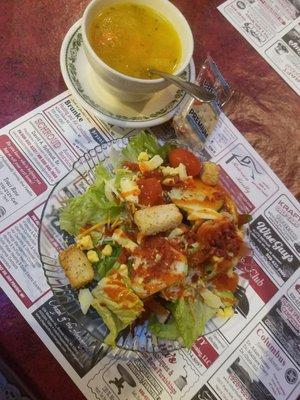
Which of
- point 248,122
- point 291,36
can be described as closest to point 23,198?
point 248,122

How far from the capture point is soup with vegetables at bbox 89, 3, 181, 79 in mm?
995

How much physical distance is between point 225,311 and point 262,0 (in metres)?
0.93

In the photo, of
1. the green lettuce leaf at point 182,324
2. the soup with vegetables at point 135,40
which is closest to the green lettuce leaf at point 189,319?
the green lettuce leaf at point 182,324

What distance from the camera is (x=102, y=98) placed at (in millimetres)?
1031

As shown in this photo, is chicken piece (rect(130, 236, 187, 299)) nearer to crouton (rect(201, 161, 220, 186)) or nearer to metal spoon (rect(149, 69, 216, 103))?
crouton (rect(201, 161, 220, 186))

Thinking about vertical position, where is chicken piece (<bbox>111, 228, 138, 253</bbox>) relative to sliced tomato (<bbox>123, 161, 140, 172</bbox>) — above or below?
below

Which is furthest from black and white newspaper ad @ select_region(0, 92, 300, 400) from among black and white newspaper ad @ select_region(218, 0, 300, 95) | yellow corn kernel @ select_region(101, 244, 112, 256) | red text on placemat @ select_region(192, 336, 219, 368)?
black and white newspaper ad @ select_region(218, 0, 300, 95)

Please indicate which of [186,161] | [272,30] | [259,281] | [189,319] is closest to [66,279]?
[189,319]

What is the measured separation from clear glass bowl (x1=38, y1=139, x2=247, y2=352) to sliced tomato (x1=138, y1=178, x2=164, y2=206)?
0.13 m

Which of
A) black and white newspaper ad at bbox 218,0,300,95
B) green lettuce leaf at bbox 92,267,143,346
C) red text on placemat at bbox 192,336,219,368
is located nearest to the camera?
green lettuce leaf at bbox 92,267,143,346

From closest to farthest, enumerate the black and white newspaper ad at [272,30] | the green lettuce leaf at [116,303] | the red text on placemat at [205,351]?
the green lettuce leaf at [116,303] → the red text on placemat at [205,351] → the black and white newspaper ad at [272,30]

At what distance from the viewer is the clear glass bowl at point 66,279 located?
877 mm

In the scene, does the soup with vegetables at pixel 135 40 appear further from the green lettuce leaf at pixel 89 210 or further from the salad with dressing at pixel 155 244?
the green lettuce leaf at pixel 89 210

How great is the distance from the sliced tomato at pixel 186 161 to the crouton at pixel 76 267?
0.95 feet
